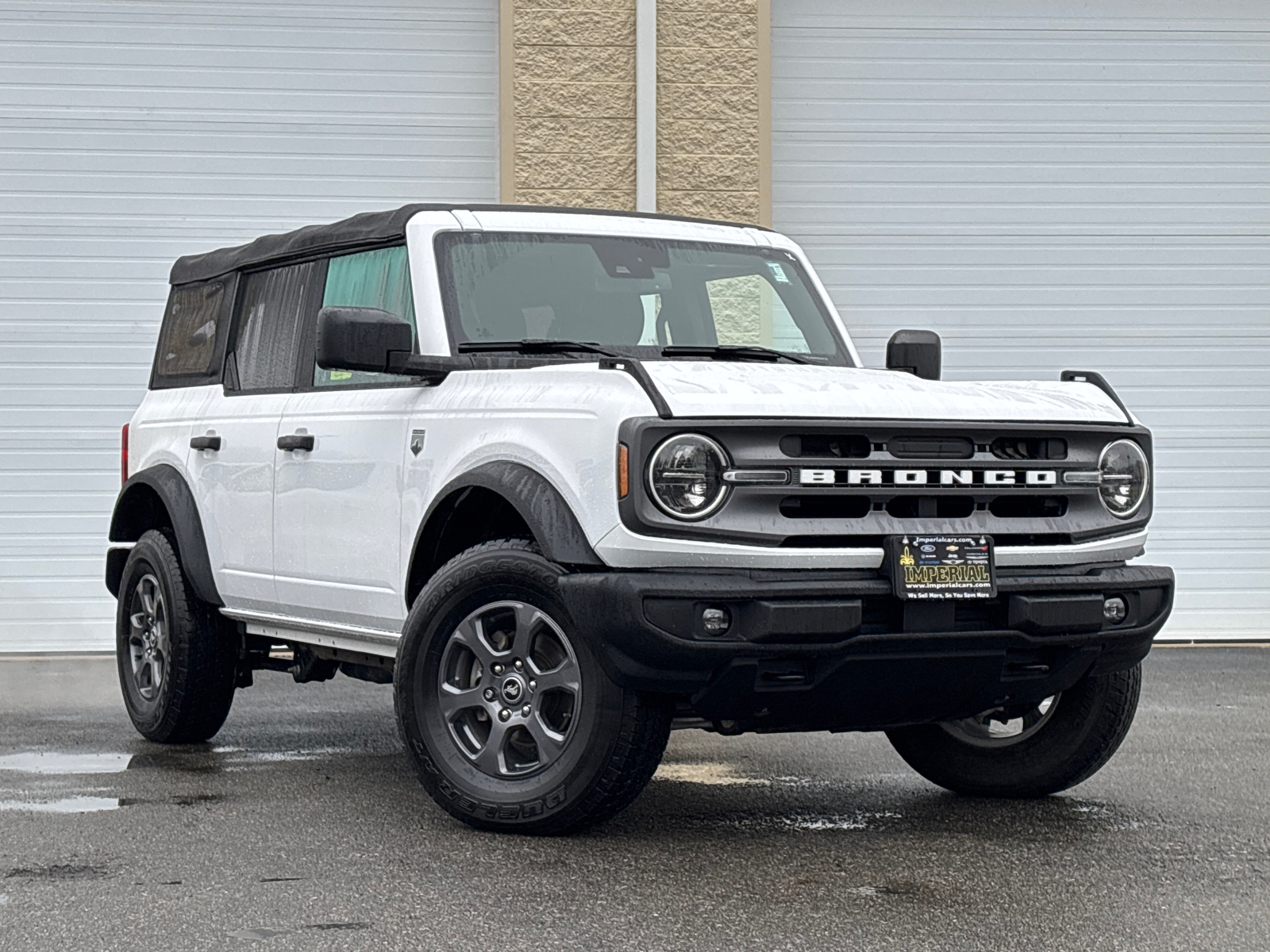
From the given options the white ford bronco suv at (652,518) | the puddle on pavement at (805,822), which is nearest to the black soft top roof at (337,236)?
the white ford bronco suv at (652,518)

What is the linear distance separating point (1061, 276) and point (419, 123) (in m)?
4.51

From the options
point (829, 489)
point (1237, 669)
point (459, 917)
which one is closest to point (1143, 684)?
point (1237, 669)

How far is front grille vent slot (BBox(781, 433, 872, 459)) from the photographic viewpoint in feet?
17.2

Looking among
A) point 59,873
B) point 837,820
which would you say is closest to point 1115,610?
point 837,820

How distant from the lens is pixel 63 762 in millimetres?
7227

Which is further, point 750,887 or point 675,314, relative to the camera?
point 675,314

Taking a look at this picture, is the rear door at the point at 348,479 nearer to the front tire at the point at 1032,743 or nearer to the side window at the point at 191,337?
the side window at the point at 191,337

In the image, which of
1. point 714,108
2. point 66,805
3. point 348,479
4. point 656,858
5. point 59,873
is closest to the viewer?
point 59,873

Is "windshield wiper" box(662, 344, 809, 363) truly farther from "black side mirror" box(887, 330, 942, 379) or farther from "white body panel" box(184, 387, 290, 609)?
"white body panel" box(184, 387, 290, 609)

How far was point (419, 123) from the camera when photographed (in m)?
12.7

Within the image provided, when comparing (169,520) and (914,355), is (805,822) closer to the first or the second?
(914,355)

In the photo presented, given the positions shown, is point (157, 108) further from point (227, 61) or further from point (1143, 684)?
point (1143, 684)

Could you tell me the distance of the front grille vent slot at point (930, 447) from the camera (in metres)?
5.37

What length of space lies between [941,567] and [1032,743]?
1267 millimetres
